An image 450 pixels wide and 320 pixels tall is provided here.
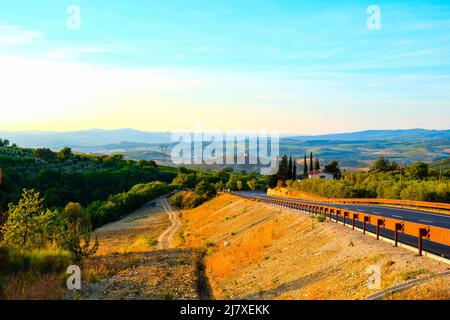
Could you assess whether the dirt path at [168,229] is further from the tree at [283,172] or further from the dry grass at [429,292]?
the tree at [283,172]

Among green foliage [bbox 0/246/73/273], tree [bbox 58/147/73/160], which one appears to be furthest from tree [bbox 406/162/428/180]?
tree [bbox 58/147/73/160]

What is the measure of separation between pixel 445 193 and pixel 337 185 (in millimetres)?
24128

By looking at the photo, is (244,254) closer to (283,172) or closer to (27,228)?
(27,228)

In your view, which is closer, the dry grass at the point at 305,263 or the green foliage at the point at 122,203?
the dry grass at the point at 305,263

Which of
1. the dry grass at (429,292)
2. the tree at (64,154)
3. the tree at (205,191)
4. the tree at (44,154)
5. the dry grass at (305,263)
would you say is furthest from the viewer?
the tree at (64,154)

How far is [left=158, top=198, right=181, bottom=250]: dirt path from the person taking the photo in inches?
1739

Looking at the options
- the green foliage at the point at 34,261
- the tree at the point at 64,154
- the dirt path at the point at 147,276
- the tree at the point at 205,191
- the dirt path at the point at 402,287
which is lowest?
the tree at the point at 205,191

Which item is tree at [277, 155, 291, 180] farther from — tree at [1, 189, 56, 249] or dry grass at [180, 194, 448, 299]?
tree at [1, 189, 56, 249]

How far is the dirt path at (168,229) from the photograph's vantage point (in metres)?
44.2

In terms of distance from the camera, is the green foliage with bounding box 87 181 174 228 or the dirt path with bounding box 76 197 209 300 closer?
the dirt path with bounding box 76 197 209 300

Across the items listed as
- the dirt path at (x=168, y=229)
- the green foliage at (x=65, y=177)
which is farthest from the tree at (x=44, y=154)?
the dirt path at (x=168, y=229)

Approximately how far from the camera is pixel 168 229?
2379 inches

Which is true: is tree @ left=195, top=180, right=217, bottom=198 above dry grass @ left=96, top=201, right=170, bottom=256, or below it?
above
